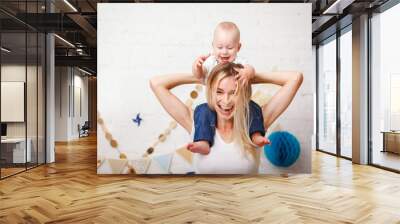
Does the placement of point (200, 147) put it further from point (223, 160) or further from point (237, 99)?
point (237, 99)

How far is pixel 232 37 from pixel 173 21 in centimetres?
108

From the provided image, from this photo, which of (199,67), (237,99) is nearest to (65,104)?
(199,67)

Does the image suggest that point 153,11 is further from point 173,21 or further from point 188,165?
point 188,165

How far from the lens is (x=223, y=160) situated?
6395 mm

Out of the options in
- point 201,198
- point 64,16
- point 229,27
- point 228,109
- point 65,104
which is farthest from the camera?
point 65,104

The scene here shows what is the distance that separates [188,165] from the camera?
21.2 ft

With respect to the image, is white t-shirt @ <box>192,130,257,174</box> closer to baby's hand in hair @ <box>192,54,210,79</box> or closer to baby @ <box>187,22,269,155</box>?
baby @ <box>187,22,269,155</box>

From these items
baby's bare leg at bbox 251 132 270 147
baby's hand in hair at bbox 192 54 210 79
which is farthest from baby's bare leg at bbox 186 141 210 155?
baby's hand in hair at bbox 192 54 210 79

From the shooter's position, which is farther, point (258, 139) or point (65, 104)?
point (65, 104)

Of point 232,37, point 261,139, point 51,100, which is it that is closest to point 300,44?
point 232,37

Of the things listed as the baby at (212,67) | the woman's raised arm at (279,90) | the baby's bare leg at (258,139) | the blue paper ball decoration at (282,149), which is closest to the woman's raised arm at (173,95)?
the baby at (212,67)

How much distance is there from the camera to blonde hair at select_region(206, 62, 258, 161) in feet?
20.9

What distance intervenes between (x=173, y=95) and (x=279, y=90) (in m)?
1.87

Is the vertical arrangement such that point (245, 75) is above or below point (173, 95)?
above
